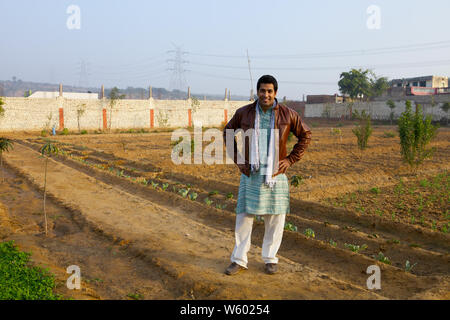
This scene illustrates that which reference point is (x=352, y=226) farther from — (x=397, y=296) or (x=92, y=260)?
(x=92, y=260)

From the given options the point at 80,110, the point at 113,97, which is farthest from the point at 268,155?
the point at 113,97

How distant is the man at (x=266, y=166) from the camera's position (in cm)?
Answer: 380

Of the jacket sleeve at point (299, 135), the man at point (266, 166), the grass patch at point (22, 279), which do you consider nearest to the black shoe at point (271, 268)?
the man at point (266, 166)

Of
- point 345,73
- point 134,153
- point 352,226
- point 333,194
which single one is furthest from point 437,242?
point 345,73

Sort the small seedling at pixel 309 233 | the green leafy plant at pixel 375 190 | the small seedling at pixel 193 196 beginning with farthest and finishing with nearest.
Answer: the green leafy plant at pixel 375 190, the small seedling at pixel 193 196, the small seedling at pixel 309 233

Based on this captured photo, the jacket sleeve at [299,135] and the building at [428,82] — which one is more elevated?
the building at [428,82]

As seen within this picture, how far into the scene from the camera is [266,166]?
3828 millimetres

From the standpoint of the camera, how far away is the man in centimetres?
380

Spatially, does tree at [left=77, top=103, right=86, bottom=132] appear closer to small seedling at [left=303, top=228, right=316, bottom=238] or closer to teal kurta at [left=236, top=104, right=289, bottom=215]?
small seedling at [left=303, top=228, right=316, bottom=238]

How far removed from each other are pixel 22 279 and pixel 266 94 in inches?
113

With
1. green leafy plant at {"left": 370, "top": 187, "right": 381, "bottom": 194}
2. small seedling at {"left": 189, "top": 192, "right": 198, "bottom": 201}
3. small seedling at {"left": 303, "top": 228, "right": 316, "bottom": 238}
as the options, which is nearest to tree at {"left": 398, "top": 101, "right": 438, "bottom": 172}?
green leafy plant at {"left": 370, "top": 187, "right": 381, "bottom": 194}

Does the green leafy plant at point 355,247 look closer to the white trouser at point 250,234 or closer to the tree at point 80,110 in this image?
the white trouser at point 250,234

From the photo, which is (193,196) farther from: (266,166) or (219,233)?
(266,166)

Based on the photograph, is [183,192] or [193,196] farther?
[183,192]
